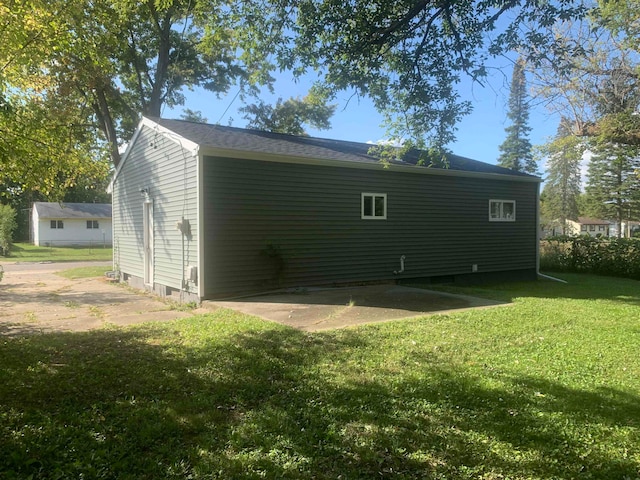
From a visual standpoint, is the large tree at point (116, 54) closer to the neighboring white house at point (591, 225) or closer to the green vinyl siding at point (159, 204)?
the green vinyl siding at point (159, 204)

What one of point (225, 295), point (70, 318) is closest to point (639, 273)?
point (225, 295)

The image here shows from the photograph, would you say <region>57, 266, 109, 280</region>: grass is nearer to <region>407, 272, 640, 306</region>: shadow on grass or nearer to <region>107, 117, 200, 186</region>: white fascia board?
<region>107, 117, 200, 186</region>: white fascia board

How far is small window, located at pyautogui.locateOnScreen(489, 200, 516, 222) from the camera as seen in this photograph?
1397 cm

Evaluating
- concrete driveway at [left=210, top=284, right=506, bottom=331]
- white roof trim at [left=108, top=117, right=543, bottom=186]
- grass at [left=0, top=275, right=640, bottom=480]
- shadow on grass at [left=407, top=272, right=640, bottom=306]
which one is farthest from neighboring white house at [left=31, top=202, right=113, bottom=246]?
grass at [left=0, top=275, right=640, bottom=480]

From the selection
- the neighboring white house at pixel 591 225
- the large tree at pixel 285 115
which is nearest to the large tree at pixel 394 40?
the large tree at pixel 285 115

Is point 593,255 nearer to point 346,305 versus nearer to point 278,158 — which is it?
point 346,305

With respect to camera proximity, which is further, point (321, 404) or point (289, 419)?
point (321, 404)

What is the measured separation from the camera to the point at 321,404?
3.69m

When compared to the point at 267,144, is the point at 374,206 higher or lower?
lower

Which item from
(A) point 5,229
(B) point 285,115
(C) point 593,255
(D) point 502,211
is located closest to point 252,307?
(D) point 502,211

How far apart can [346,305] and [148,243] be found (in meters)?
6.24

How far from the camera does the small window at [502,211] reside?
1397 centimetres

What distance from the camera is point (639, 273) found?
1580cm

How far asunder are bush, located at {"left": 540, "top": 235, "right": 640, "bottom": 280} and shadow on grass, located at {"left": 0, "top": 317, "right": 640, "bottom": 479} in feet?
48.9
